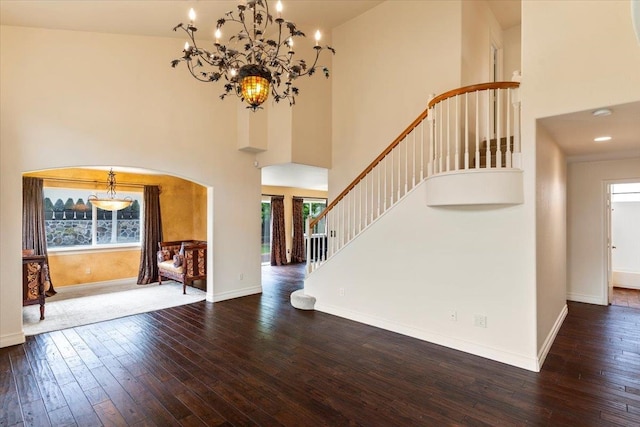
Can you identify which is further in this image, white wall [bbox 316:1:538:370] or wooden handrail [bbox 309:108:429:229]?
wooden handrail [bbox 309:108:429:229]

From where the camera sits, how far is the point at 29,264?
4539mm

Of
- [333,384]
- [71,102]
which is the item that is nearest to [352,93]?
[71,102]

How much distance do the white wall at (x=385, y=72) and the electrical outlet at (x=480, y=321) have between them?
3.34m

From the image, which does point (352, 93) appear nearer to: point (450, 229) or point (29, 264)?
point (450, 229)

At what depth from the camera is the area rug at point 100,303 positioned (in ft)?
15.5

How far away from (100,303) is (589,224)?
29.6 ft

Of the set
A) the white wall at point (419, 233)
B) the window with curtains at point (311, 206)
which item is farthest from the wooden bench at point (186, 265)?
the window with curtains at point (311, 206)

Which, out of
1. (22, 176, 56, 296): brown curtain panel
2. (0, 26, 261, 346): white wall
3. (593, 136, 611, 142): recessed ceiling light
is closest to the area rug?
(22, 176, 56, 296): brown curtain panel

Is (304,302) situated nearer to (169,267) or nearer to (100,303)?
(169,267)

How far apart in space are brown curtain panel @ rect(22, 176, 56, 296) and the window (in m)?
0.43

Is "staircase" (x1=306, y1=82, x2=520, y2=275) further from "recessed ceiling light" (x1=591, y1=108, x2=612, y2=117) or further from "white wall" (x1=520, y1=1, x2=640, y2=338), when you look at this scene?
"recessed ceiling light" (x1=591, y1=108, x2=612, y2=117)

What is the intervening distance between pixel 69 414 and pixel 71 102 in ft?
13.0

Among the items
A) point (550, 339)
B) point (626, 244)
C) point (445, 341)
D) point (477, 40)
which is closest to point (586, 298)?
point (626, 244)

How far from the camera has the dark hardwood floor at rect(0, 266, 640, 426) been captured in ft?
8.23
